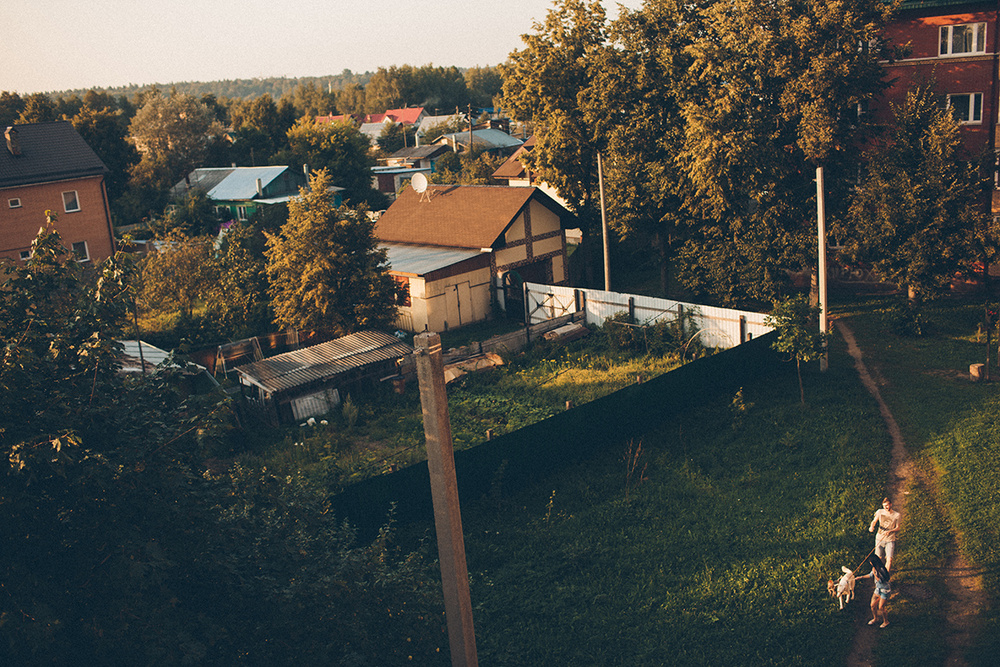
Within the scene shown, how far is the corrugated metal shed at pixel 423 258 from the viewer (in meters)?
27.2

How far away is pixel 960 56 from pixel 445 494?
30070 millimetres

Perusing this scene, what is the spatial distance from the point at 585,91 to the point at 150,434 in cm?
2476

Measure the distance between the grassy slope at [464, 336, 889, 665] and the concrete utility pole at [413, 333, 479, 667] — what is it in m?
3.17

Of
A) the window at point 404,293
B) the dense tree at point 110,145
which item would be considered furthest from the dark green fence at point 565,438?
the dense tree at point 110,145

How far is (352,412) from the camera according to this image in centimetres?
1930

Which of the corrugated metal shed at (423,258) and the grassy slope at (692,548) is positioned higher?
the corrugated metal shed at (423,258)

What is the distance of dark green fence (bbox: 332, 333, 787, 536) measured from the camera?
1325cm

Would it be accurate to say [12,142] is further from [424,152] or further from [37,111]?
[424,152]

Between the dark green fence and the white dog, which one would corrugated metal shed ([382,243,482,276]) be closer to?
the dark green fence

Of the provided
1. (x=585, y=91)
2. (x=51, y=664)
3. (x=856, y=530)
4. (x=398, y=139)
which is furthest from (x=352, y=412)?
(x=398, y=139)

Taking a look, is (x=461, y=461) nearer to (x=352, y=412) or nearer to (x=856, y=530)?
(x=352, y=412)

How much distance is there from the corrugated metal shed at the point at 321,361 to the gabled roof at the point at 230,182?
109 ft

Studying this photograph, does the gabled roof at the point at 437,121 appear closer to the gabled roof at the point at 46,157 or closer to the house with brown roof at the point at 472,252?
the gabled roof at the point at 46,157

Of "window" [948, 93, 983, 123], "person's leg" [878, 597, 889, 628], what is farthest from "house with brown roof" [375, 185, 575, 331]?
"person's leg" [878, 597, 889, 628]
